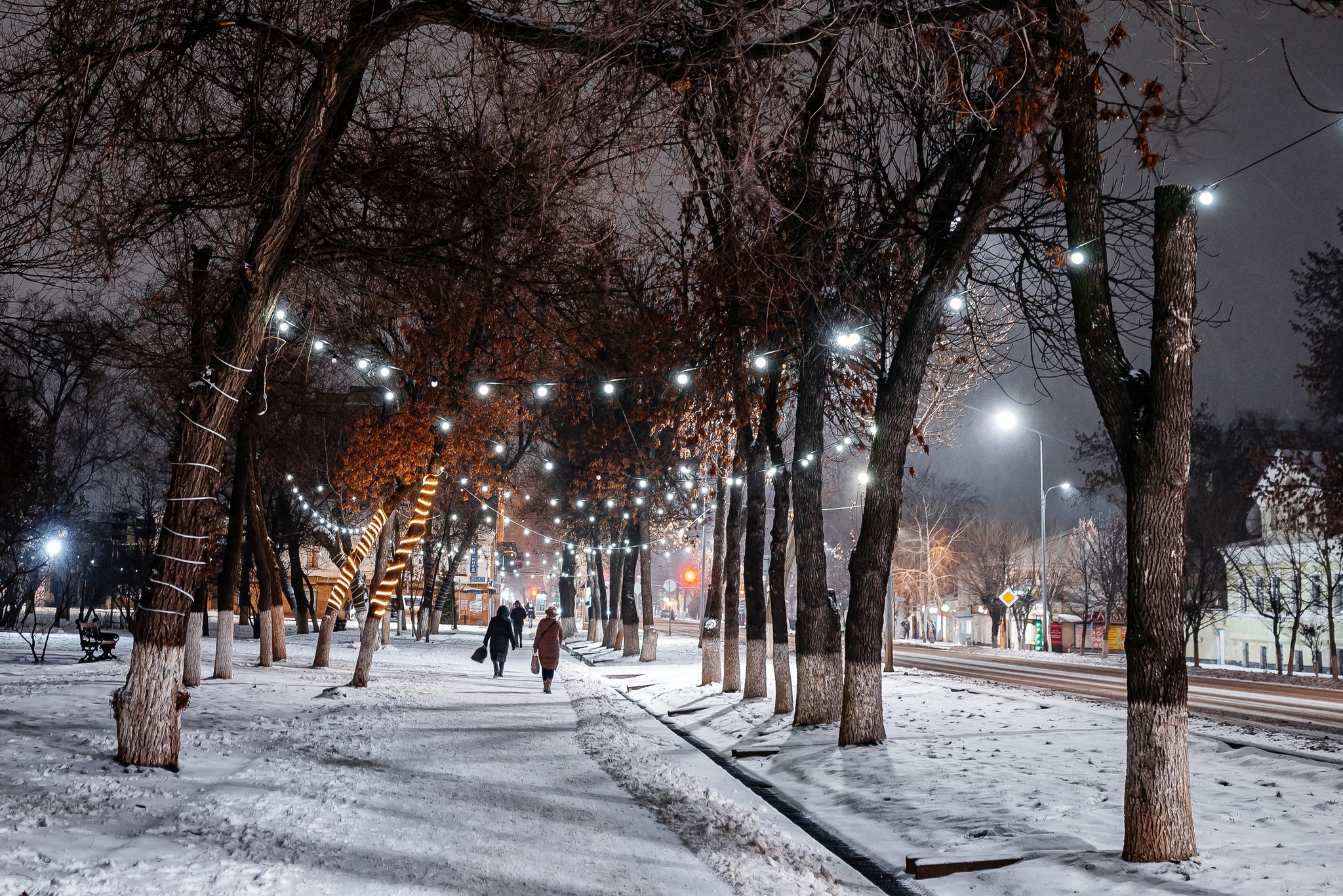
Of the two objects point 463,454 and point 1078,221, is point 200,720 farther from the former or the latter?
point 1078,221

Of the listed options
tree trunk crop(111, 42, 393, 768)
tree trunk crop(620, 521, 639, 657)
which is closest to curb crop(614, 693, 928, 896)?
tree trunk crop(111, 42, 393, 768)

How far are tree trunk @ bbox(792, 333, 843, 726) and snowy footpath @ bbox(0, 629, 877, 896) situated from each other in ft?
6.98

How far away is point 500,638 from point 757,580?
34.5ft

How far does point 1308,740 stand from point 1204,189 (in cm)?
921

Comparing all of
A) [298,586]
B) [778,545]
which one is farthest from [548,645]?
[298,586]

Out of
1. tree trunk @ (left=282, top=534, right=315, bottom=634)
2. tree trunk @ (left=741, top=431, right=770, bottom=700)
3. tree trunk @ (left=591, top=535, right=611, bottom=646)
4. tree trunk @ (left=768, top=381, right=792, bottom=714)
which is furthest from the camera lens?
tree trunk @ (left=282, top=534, right=315, bottom=634)

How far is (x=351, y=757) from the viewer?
9.90 m

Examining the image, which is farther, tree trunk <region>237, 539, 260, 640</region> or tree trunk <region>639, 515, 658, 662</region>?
tree trunk <region>237, 539, 260, 640</region>

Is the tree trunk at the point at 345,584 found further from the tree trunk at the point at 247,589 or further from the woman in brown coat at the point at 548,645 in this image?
the tree trunk at the point at 247,589

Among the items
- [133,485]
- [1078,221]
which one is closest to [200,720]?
[1078,221]

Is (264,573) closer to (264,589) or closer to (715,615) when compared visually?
(264,589)

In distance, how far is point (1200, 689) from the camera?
2388 cm

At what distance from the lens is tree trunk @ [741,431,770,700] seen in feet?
56.1

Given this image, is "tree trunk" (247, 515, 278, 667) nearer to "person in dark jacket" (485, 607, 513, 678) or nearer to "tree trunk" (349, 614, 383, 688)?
"tree trunk" (349, 614, 383, 688)
